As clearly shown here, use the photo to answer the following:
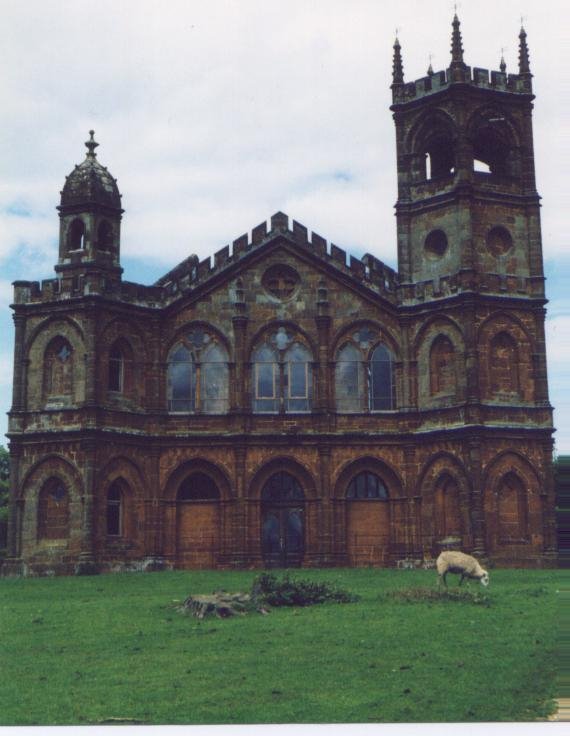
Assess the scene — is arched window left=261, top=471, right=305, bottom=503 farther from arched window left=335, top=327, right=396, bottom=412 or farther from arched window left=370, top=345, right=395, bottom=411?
arched window left=370, top=345, right=395, bottom=411

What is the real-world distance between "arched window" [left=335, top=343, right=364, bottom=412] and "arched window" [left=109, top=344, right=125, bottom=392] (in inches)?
331

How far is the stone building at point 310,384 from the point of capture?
1705 inches

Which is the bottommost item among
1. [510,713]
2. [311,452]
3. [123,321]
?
[510,713]

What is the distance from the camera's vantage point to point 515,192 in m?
46.3

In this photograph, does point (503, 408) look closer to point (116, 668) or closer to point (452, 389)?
point (452, 389)

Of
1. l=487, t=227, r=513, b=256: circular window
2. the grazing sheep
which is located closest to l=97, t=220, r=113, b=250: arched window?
l=487, t=227, r=513, b=256: circular window

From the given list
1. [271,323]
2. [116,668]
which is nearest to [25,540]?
[271,323]

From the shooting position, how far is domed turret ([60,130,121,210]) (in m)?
46.4

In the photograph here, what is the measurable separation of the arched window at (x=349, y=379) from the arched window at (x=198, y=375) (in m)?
4.44

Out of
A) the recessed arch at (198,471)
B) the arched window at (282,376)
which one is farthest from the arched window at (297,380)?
the recessed arch at (198,471)

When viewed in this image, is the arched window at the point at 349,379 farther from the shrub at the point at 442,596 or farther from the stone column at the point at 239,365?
the shrub at the point at 442,596

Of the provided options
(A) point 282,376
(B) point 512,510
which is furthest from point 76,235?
(B) point 512,510

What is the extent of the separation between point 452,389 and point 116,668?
87.1 ft

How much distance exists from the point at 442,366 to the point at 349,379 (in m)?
3.75
